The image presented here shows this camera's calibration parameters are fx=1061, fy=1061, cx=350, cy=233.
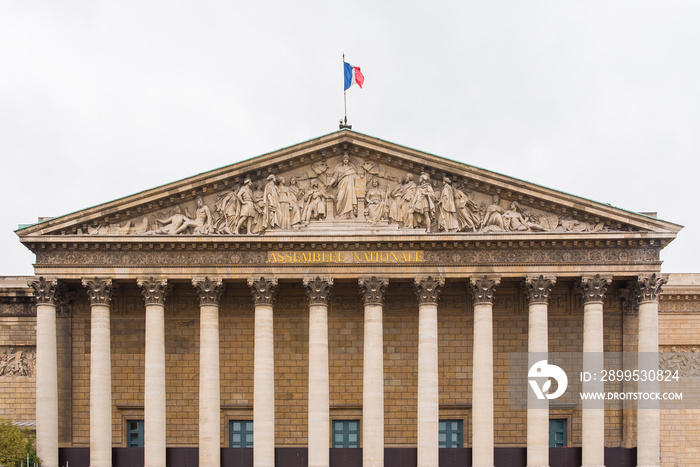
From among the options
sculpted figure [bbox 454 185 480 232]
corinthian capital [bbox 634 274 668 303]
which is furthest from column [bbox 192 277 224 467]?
corinthian capital [bbox 634 274 668 303]

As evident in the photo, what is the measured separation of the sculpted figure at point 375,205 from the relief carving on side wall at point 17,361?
15288 millimetres

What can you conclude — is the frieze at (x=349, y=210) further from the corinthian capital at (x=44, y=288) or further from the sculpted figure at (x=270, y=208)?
the corinthian capital at (x=44, y=288)

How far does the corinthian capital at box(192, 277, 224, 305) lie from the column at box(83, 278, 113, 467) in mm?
3104

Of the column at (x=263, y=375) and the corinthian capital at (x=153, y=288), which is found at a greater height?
the corinthian capital at (x=153, y=288)

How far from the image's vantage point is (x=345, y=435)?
3928 cm

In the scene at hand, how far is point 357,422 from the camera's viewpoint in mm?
39375

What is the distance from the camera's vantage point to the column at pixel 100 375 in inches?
1443

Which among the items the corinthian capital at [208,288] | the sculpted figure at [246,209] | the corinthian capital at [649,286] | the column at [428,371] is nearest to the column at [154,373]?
the corinthian capital at [208,288]

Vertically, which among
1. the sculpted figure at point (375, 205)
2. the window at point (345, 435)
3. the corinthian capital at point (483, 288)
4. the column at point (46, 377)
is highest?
the sculpted figure at point (375, 205)

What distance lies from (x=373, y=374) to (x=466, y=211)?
21.6ft

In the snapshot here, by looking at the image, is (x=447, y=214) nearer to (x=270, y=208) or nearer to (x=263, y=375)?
(x=270, y=208)

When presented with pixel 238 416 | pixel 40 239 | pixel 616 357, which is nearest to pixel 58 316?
pixel 40 239

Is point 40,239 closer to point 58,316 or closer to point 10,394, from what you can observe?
point 58,316

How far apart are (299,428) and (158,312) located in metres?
6.92
